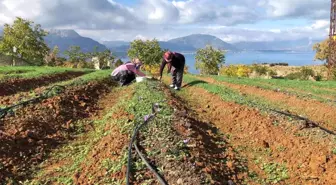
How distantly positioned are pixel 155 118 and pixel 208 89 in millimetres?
6549

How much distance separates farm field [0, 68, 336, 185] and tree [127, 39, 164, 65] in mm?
38982

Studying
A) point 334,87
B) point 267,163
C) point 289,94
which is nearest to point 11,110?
point 267,163

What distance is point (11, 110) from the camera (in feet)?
31.1

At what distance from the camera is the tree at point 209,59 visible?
49000 mm

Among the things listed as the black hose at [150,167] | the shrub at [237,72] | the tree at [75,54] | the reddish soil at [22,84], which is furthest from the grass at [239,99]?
the tree at [75,54]

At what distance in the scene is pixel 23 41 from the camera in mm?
42500

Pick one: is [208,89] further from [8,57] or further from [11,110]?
[8,57]

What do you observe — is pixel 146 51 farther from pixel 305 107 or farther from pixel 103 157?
pixel 103 157

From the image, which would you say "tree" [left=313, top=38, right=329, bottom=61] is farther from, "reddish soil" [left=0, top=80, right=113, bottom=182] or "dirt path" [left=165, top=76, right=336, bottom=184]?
"reddish soil" [left=0, top=80, right=113, bottom=182]

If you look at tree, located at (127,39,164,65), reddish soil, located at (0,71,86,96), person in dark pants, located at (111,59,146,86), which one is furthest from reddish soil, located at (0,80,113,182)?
tree, located at (127,39,164,65)

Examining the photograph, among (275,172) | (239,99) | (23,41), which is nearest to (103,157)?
(275,172)

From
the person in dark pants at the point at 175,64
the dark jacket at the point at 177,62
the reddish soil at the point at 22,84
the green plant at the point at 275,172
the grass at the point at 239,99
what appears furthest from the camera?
the reddish soil at the point at 22,84

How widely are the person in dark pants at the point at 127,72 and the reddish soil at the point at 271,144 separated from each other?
4584 mm

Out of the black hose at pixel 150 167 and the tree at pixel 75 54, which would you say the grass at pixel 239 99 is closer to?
the black hose at pixel 150 167
